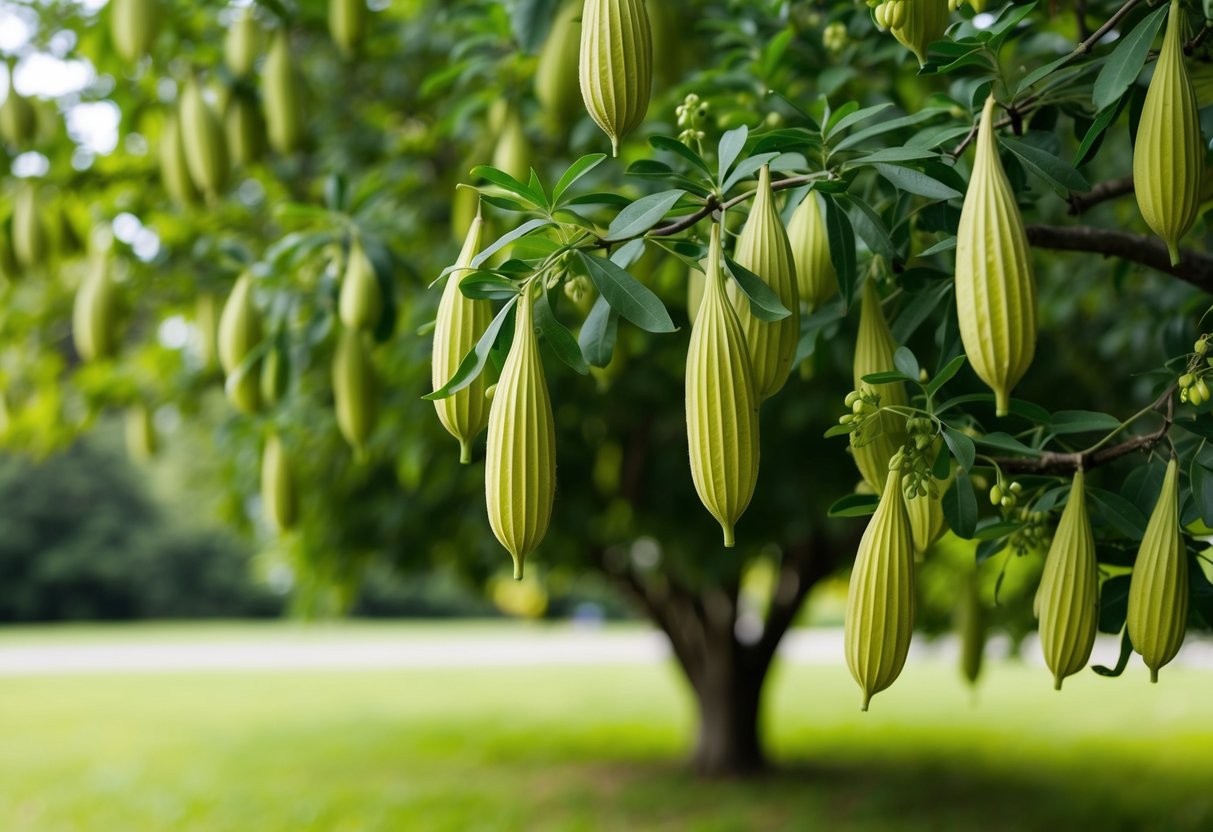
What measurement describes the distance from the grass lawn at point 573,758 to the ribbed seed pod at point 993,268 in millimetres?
5086

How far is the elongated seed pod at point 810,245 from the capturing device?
1311 millimetres

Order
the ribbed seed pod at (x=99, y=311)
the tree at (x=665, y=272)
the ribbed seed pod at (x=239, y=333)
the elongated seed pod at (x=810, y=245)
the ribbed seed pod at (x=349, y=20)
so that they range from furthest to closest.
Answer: the ribbed seed pod at (x=99, y=311) → the ribbed seed pod at (x=349, y=20) → the ribbed seed pod at (x=239, y=333) → the elongated seed pod at (x=810, y=245) → the tree at (x=665, y=272)

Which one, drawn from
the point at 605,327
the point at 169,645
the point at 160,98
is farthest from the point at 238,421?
the point at 169,645

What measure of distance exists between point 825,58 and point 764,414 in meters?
1.61

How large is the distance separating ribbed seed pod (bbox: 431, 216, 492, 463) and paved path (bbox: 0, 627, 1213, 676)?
44.1 feet

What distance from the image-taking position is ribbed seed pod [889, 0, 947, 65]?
48.4 inches

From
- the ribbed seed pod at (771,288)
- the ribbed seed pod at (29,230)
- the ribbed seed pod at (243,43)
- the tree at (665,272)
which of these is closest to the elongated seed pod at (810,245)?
the tree at (665,272)

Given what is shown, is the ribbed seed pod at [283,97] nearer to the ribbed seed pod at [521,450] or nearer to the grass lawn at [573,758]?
the ribbed seed pod at [521,450]

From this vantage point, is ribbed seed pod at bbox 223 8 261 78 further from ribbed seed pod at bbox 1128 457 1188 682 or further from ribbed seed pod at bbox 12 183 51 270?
ribbed seed pod at bbox 1128 457 1188 682

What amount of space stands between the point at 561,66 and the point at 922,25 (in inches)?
37.9

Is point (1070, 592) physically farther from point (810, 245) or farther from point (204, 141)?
point (204, 141)

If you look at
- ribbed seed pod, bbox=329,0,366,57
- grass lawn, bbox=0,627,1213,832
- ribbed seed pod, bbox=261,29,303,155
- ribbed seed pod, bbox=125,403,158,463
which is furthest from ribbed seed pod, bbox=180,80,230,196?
grass lawn, bbox=0,627,1213,832

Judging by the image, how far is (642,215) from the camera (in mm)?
1138

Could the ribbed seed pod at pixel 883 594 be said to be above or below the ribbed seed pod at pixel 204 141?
below
